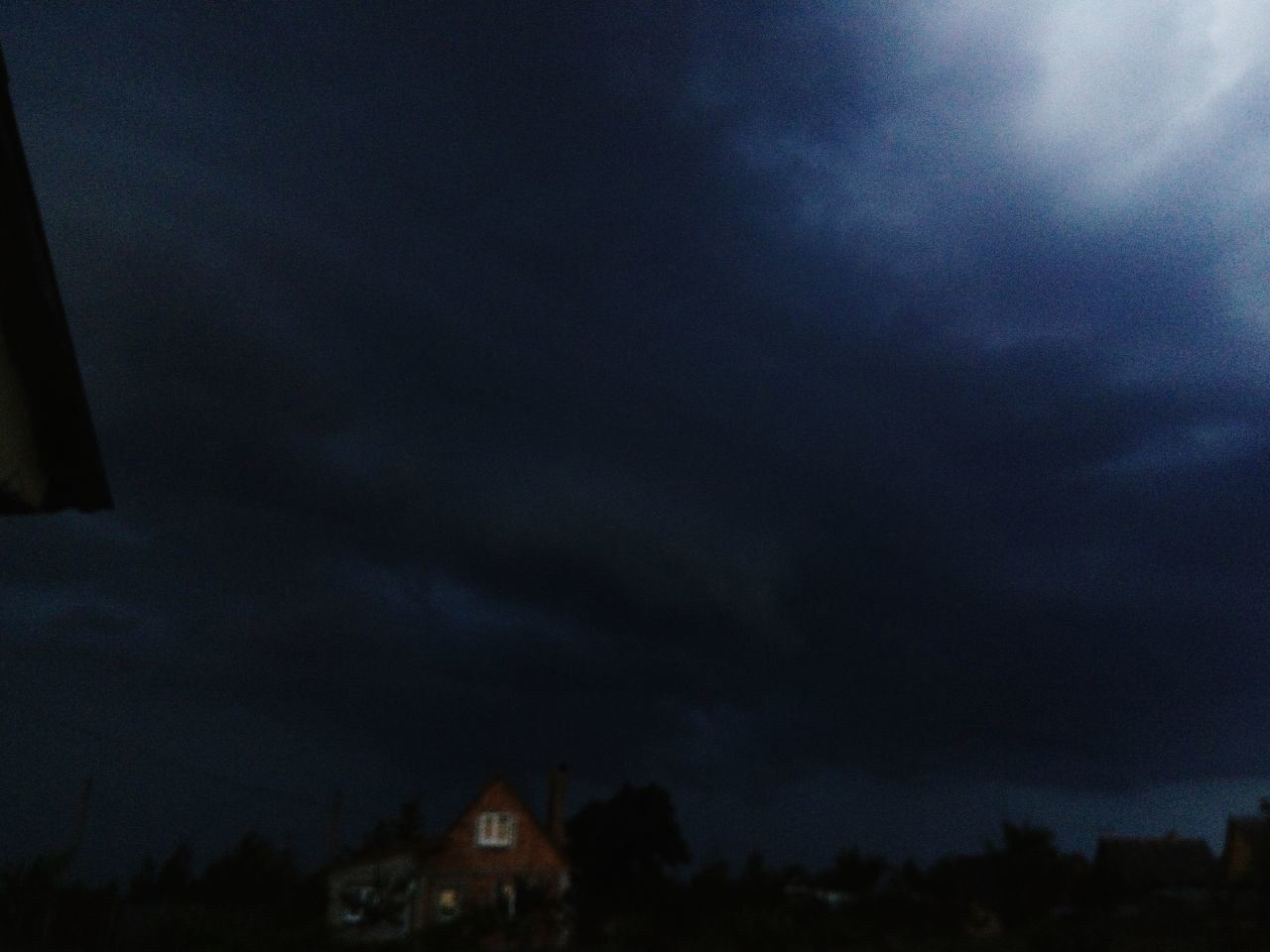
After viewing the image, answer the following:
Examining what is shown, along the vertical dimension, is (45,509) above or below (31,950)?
above

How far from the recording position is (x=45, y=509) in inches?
167

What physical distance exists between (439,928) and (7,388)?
1437 centimetres

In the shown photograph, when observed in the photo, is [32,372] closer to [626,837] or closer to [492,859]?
[492,859]

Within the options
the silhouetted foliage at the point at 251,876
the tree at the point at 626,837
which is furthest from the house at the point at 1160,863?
the silhouetted foliage at the point at 251,876

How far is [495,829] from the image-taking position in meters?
46.7

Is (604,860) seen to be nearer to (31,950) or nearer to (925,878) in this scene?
(925,878)

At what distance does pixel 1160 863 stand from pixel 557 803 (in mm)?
46938

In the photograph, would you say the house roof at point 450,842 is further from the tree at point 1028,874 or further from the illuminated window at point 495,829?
the tree at point 1028,874

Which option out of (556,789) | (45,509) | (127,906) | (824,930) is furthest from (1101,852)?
(45,509)

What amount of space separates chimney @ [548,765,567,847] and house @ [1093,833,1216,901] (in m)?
36.8

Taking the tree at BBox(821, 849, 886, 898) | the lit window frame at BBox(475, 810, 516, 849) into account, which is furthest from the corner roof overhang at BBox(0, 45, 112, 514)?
the lit window frame at BBox(475, 810, 516, 849)

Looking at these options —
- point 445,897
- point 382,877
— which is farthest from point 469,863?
point 382,877

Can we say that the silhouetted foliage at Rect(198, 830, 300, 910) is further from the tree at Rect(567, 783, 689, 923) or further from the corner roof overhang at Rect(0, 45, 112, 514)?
the corner roof overhang at Rect(0, 45, 112, 514)

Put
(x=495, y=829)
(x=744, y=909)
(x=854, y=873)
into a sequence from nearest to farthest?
(x=744, y=909)
(x=854, y=873)
(x=495, y=829)
